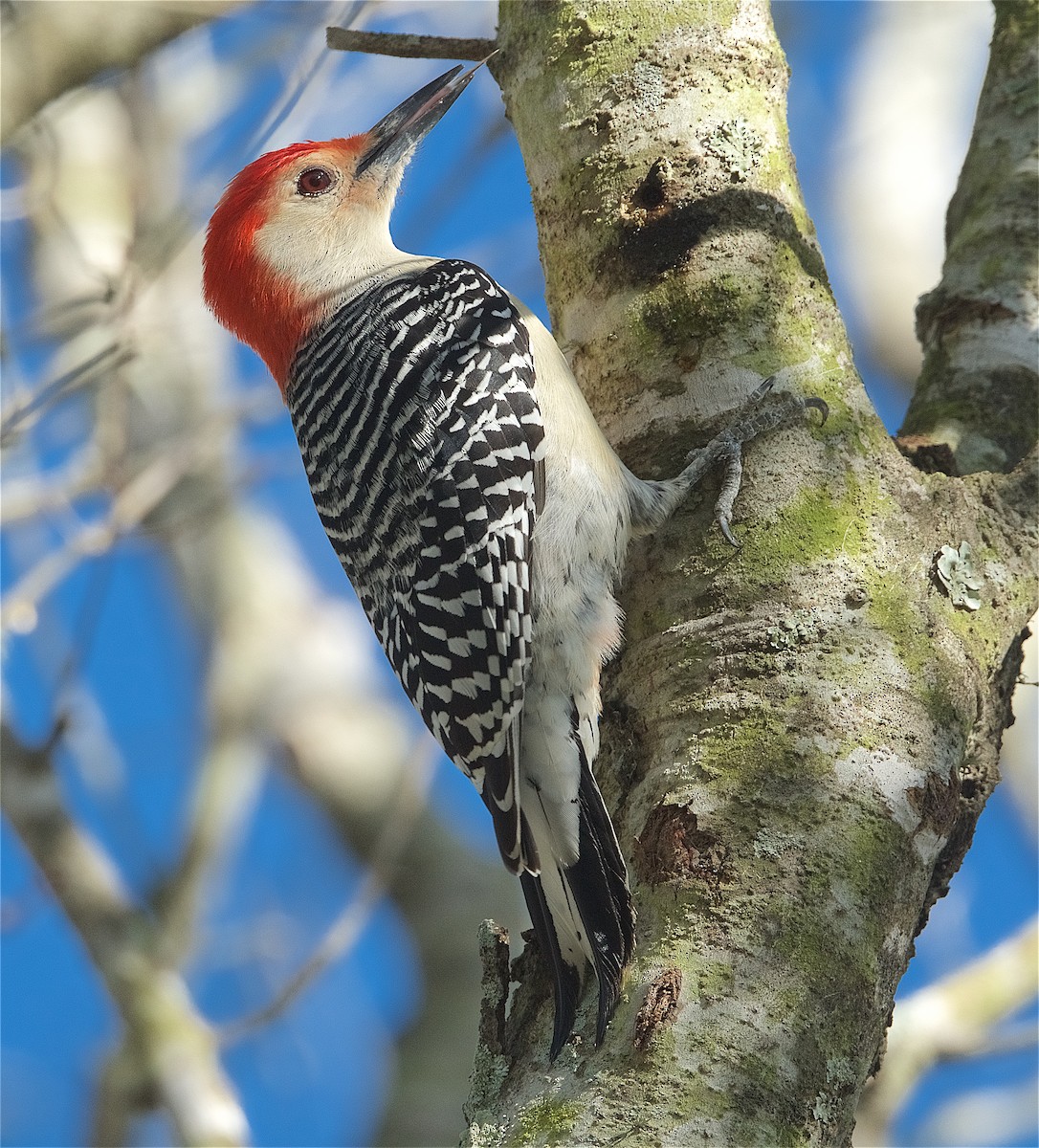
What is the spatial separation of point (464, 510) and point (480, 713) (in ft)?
1.89

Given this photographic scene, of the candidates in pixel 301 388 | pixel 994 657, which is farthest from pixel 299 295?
pixel 994 657

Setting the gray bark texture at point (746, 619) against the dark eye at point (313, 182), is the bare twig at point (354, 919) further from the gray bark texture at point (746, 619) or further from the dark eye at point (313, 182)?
the dark eye at point (313, 182)

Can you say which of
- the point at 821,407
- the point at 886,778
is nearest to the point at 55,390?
the point at 821,407

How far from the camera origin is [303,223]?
505cm

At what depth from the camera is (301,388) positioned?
469 cm

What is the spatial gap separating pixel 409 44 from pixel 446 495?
161cm

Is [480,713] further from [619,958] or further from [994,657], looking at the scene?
[994,657]

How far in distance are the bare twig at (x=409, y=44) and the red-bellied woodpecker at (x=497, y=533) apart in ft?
2.25

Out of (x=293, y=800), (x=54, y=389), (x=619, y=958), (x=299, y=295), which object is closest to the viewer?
(x=619, y=958)

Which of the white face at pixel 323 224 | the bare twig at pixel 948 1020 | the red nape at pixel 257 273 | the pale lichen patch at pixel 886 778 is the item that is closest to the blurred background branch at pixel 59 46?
the red nape at pixel 257 273

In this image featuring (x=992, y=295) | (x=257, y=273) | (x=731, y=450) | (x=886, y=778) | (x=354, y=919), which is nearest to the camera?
(x=886, y=778)

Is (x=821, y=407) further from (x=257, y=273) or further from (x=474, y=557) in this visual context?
(x=257, y=273)

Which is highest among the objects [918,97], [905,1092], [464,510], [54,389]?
[918,97]

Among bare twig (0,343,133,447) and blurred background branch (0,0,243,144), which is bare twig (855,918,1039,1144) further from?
blurred background branch (0,0,243,144)
